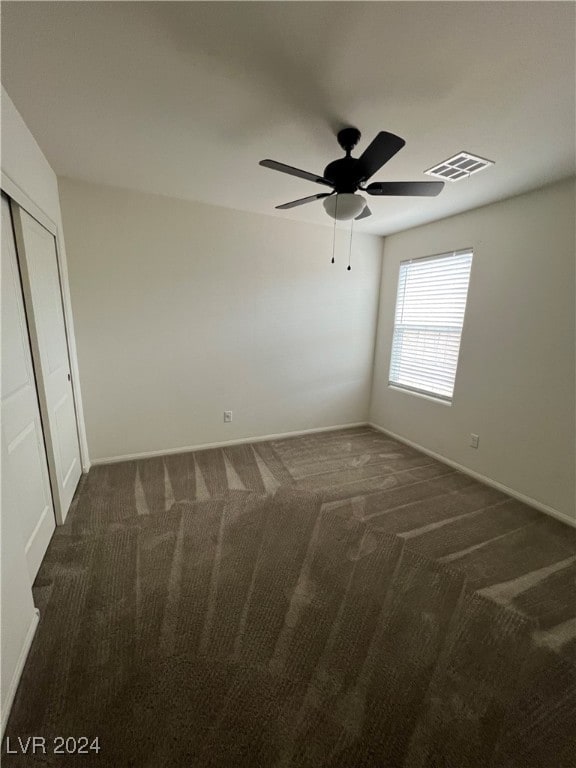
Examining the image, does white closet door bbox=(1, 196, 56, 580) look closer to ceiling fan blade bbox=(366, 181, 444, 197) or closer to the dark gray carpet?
the dark gray carpet

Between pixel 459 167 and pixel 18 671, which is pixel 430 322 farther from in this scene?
pixel 18 671

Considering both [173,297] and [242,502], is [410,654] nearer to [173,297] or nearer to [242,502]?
[242,502]

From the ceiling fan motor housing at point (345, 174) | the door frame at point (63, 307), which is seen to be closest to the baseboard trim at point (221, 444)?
the door frame at point (63, 307)

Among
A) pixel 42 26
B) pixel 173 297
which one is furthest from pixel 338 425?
pixel 42 26

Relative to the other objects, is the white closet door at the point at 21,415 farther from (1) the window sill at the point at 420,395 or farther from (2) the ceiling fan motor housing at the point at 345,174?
(1) the window sill at the point at 420,395

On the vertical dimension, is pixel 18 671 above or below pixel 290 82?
below

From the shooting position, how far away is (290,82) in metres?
1.40

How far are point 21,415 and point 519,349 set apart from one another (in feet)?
11.7

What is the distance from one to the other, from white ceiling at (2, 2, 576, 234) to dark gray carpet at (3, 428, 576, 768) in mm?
2524

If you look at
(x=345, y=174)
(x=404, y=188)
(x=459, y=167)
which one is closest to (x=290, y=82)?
(x=345, y=174)

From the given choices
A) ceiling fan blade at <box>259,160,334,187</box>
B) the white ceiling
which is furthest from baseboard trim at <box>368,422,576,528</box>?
ceiling fan blade at <box>259,160,334,187</box>

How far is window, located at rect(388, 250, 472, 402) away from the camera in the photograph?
3029mm

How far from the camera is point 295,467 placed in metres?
3.03

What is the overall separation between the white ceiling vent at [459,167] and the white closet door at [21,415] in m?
2.70
